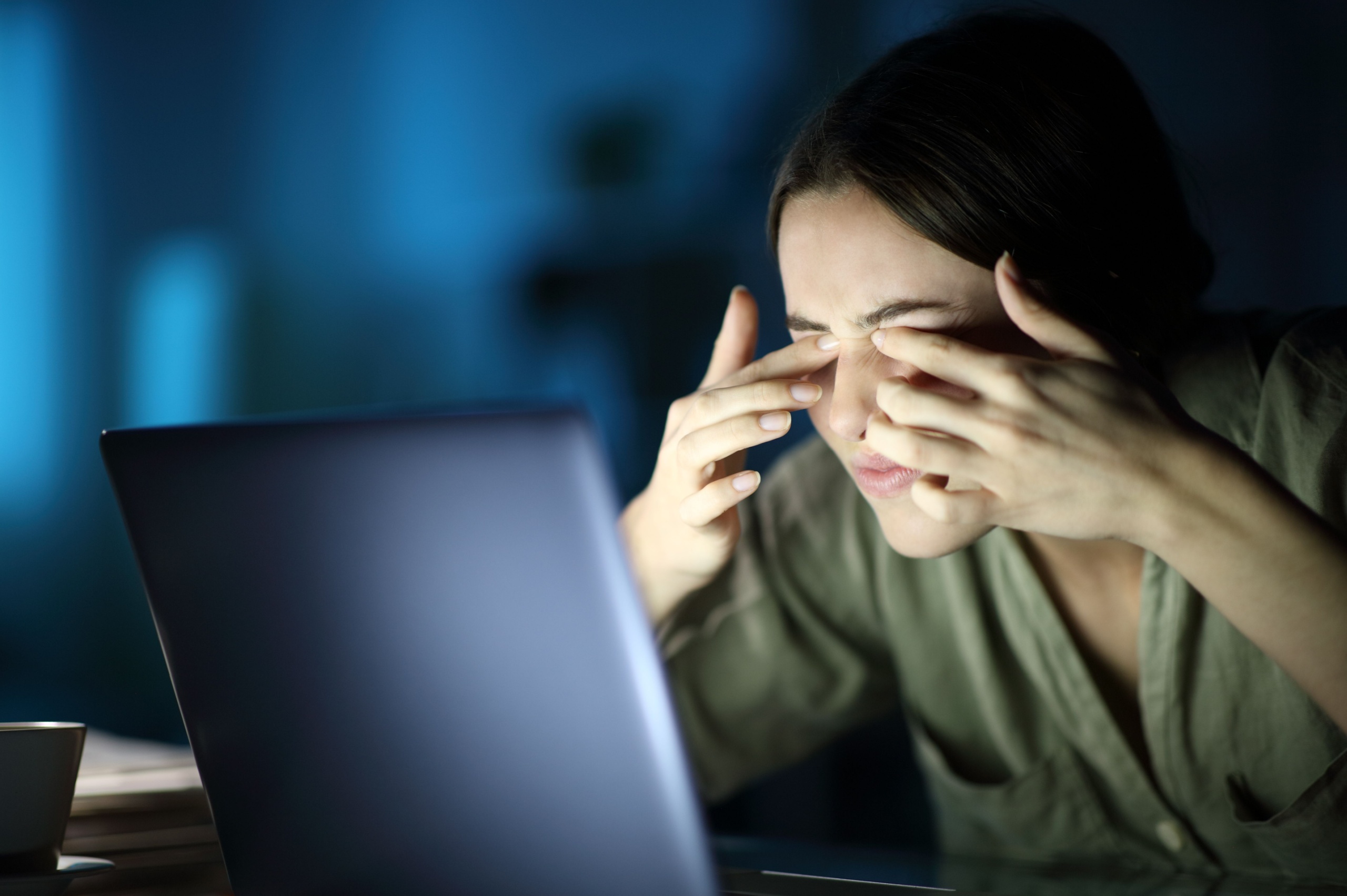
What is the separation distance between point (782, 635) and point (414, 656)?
620mm

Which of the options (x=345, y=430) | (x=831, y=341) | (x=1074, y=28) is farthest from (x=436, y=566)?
(x=1074, y=28)

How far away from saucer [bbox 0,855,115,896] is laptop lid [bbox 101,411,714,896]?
72mm

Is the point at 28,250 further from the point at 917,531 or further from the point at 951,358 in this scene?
the point at 951,358

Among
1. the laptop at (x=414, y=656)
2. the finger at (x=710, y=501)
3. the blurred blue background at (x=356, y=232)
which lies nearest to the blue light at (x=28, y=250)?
the blurred blue background at (x=356, y=232)

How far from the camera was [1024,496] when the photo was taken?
0.51m

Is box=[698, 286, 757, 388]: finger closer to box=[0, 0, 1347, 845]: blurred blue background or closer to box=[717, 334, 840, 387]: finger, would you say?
box=[717, 334, 840, 387]: finger

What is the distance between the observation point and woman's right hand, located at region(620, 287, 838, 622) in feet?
2.11

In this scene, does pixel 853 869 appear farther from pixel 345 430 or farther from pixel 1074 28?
pixel 1074 28

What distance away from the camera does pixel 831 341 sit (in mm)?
678

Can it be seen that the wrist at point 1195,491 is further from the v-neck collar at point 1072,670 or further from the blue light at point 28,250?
the blue light at point 28,250

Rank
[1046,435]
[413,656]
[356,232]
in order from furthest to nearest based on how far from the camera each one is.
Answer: [356,232], [1046,435], [413,656]

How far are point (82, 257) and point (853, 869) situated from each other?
231 centimetres

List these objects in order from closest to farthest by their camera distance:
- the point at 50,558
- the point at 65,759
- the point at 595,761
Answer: the point at 595,761 < the point at 65,759 < the point at 50,558

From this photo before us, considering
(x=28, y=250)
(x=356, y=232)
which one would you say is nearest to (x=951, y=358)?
(x=356, y=232)
